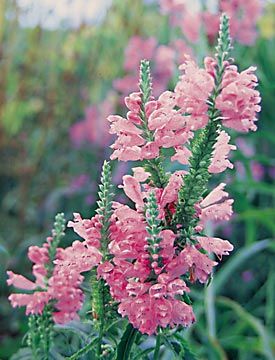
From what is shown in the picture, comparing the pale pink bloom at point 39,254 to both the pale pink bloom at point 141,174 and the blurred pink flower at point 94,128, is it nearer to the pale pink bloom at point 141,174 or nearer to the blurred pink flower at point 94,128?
the pale pink bloom at point 141,174

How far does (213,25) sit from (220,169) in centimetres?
124

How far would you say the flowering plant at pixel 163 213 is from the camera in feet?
2.22

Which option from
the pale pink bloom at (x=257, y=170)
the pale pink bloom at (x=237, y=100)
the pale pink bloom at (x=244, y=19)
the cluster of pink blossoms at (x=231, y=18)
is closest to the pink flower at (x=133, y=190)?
the pale pink bloom at (x=237, y=100)

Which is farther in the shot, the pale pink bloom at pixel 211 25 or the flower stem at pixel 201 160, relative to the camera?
the pale pink bloom at pixel 211 25

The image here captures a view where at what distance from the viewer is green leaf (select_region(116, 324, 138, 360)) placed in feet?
2.34

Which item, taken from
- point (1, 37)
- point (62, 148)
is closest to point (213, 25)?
point (1, 37)

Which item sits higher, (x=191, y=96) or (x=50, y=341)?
(x=191, y=96)

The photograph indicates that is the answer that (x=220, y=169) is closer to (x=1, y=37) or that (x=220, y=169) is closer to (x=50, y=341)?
(x=50, y=341)

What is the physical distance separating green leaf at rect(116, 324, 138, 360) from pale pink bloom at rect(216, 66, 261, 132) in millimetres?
226

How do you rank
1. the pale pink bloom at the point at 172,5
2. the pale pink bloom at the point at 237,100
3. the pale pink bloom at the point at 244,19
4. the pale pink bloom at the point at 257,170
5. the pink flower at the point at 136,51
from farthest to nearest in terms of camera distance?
1. the pale pink bloom at the point at 257,170
2. the pink flower at the point at 136,51
3. the pale pink bloom at the point at 172,5
4. the pale pink bloom at the point at 244,19
5. the pale pink bloom at the point at 237,100

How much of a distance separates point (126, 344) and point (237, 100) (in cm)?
27

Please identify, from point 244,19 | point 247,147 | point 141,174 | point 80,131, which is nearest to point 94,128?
point 80,131

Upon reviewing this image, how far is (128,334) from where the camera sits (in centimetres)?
72

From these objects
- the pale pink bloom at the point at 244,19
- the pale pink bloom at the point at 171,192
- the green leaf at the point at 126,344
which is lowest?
the green leaf at the point at 126,344
